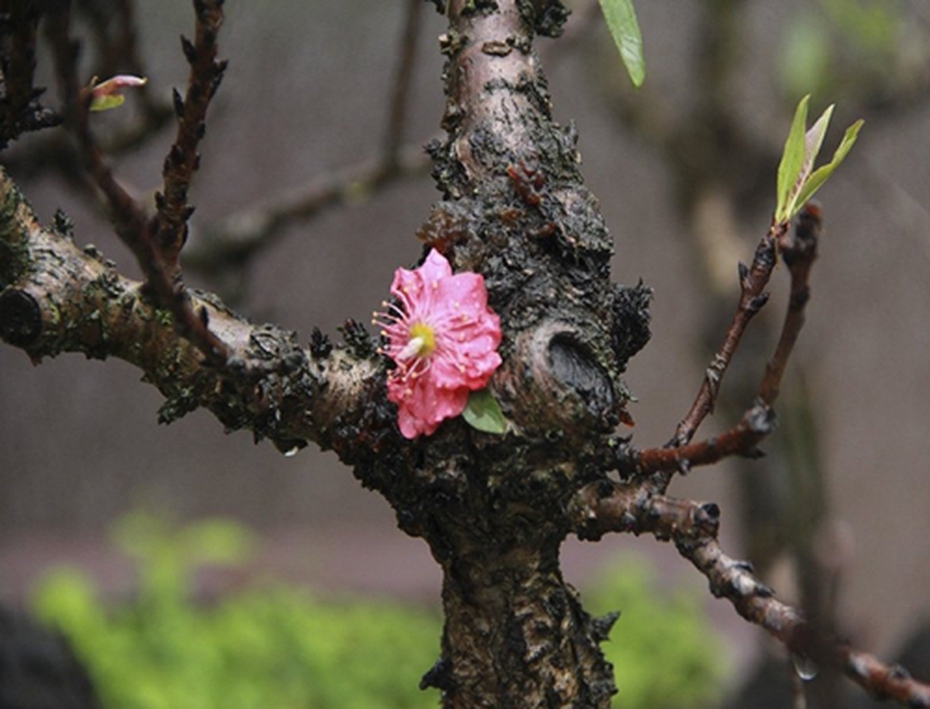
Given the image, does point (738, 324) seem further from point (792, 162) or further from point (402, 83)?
point (402, 83)

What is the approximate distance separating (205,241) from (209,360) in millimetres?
1299

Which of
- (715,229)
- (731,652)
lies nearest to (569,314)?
→ (715,229)

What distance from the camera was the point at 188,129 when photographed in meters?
0.65

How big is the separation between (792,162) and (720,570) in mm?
242

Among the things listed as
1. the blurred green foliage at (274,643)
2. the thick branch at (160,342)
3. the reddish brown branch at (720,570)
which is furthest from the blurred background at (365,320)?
the reddish brown branch at (720,570)

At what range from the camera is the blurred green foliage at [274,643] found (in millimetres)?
2688

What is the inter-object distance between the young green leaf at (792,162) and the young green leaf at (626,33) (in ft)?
Result: 0.30

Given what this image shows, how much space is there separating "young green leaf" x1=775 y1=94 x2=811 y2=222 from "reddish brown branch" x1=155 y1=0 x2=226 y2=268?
1.05 feet

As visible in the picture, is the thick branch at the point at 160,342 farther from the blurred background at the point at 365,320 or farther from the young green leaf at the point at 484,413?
the blurred background at the point at 365,320

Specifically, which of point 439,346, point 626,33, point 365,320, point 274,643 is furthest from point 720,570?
point 365,320

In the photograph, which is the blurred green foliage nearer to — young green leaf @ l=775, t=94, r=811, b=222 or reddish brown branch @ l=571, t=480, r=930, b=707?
reddish brown branch @ l=571, t=480, r=930, b=707

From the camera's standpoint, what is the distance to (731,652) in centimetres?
374

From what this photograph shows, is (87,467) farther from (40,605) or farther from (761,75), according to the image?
(761,75)

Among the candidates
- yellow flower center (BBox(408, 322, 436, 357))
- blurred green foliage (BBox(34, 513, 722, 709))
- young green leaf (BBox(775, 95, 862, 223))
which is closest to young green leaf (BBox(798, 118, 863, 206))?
young green leaf (BBox(775, 95, 862, 223))
